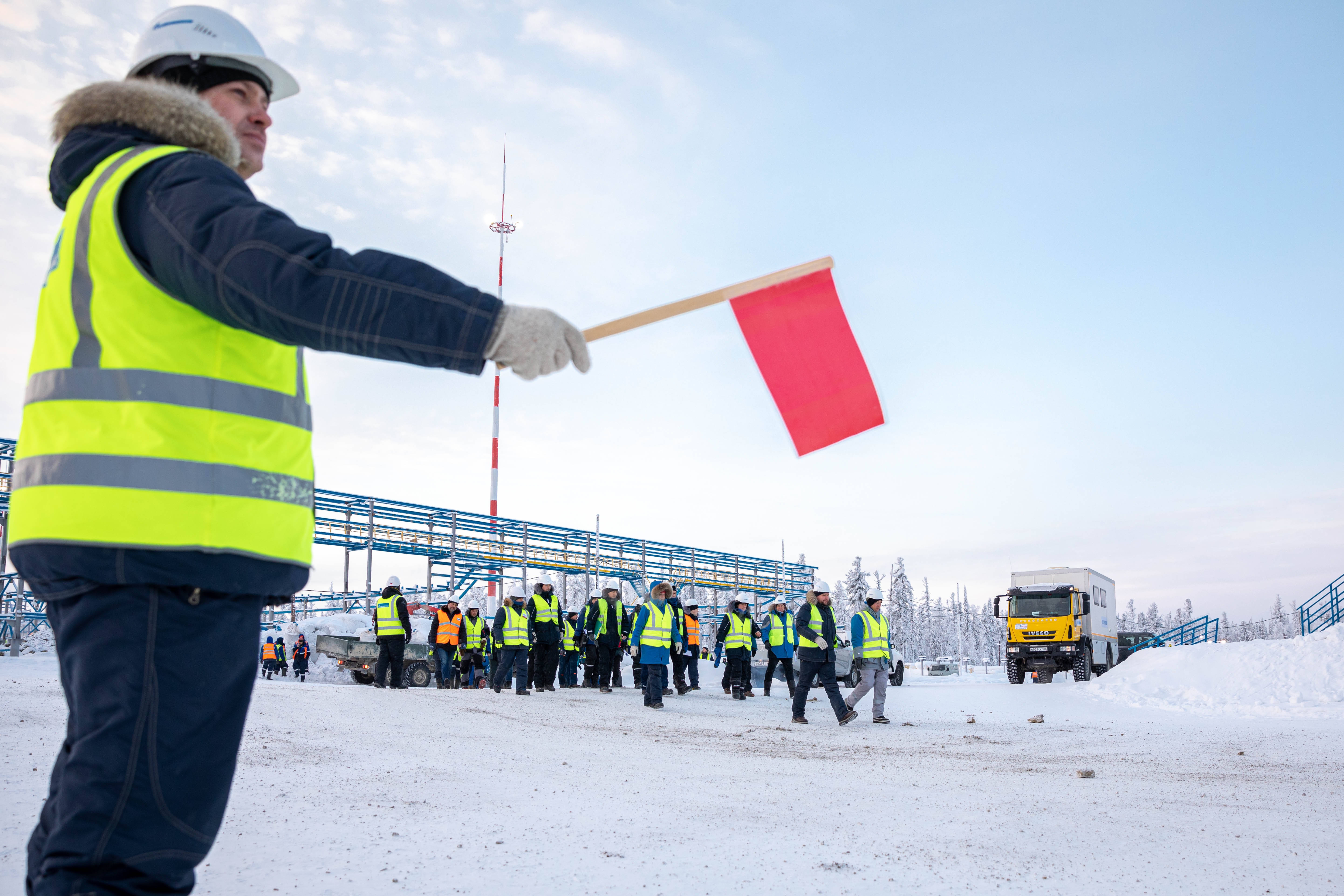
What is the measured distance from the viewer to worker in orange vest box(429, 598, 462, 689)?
15398 millimetres

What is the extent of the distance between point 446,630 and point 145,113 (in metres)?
14.5

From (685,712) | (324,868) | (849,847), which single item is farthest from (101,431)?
(685,712)

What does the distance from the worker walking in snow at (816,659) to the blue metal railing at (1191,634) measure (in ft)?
56.8

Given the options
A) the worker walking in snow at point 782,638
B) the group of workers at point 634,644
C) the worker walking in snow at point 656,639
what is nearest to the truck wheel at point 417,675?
the group of workers at point 634,644

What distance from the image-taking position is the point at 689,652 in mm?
17906

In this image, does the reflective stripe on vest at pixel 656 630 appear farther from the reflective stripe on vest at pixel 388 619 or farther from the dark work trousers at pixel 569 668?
the dark work trousers at pixel 569 668

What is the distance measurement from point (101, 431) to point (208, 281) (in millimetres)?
354

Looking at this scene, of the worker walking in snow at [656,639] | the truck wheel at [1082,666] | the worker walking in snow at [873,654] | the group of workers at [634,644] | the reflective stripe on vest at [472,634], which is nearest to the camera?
the worker walking in snow at [873,654]

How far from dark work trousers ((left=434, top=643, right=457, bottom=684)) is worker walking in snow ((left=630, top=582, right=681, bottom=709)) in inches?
162

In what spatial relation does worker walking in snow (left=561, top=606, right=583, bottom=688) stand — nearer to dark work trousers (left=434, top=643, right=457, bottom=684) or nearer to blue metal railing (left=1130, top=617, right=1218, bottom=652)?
dark work trousers (left=434, top=643, right=457, bottom=684)

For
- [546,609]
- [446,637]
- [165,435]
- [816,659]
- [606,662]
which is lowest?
[606,662]

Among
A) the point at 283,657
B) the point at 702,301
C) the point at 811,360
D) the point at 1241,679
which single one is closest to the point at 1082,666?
the point at 1241,679

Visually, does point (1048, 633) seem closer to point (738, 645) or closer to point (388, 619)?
point (738, 645)

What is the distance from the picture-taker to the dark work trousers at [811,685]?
10625mm
